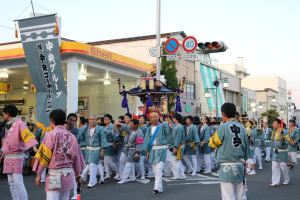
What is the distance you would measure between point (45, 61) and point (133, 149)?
452 cm

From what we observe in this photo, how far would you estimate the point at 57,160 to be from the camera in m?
4.57

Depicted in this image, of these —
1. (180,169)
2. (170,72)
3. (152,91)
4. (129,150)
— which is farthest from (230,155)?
(170,72)

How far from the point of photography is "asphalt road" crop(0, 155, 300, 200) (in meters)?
7.87

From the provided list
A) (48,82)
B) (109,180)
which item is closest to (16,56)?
(48,82)

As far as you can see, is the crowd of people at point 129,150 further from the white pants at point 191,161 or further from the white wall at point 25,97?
the white wall at point 25,97

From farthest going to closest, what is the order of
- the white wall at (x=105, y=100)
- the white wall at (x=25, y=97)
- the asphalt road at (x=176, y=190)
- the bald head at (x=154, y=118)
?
the white wall at (x=25, y=97), the white wall at (x=105, y=100), the bald head at (x=154, y=118), the asphalt road at (x=176, y=190)

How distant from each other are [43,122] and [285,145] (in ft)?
24.2

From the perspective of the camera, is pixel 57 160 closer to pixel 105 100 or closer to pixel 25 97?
pixel 105 100

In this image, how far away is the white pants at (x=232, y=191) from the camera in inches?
208

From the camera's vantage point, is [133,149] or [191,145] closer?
[133,149]

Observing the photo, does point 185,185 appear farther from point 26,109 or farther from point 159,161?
point 26,109

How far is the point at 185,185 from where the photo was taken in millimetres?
9336

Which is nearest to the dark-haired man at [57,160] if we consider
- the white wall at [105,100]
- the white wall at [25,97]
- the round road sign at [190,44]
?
the round road sign at [190,44]

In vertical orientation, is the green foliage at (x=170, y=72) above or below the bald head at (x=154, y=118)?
above
